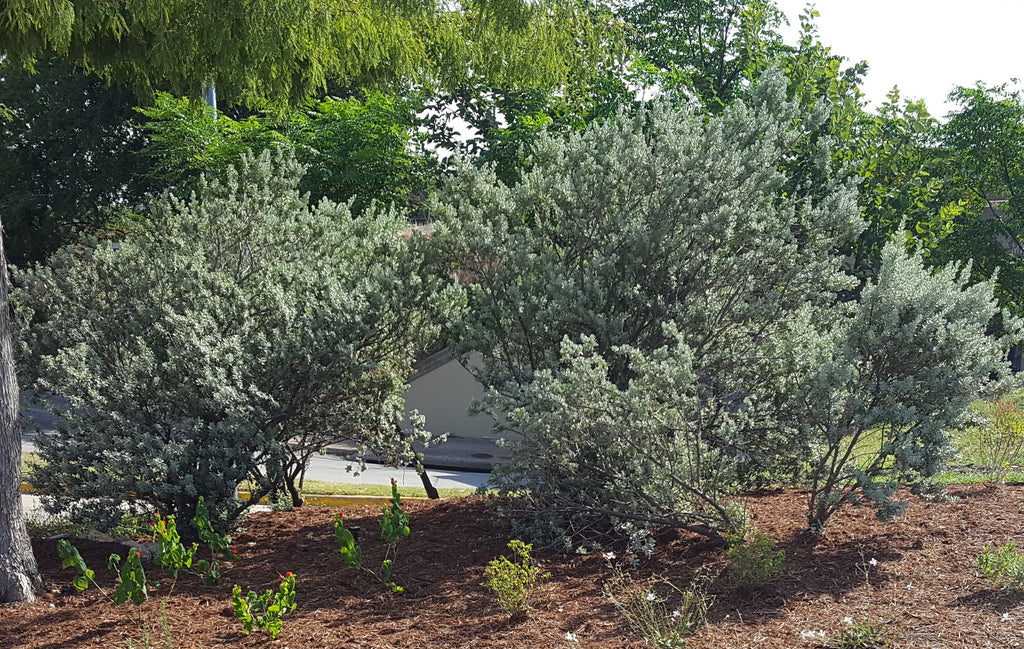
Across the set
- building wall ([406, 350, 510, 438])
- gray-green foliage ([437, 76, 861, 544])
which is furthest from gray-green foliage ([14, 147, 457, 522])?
building wall ([406, 350, 510, 438])

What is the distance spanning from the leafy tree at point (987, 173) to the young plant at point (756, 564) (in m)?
14.1

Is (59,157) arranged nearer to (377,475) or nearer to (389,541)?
(377,475)

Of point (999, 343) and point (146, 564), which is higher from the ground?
point (999, 343)

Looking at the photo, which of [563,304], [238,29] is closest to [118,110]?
[238,29]

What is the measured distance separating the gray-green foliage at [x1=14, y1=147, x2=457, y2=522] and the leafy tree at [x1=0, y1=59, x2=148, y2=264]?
16.9 meters

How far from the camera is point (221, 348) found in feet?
20.6

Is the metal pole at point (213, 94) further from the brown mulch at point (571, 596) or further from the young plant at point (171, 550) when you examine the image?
the young plant at point (171, 550)

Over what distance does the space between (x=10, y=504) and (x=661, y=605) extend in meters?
3.98

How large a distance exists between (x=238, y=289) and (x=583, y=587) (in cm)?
349

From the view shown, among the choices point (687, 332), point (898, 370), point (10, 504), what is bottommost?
point (10, 504)

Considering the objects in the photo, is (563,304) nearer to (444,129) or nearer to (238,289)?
(238,289)

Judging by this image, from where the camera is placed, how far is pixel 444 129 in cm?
2030

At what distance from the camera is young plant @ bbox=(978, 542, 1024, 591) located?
4926 millimetres

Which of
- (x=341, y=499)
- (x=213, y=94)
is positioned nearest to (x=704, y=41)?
(x=213, y=94)
